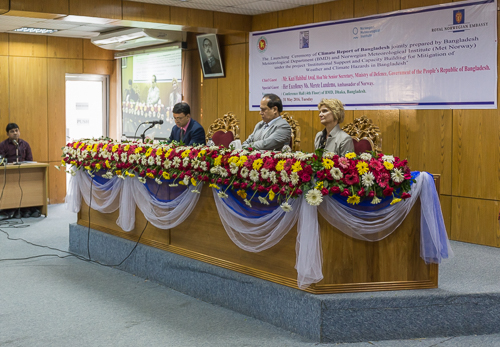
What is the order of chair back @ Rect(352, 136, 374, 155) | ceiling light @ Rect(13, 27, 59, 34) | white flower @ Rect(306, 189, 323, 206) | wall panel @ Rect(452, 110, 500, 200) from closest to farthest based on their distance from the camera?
1. white flower @ Rect(306, 189, 323, 206)
2. chair back @ Rect(352, 136, 374, 155)
3. wall panel @ Rect(452, 110, 500, 200)
4. ceiling light @ Rect(13, 27, 59, 34)

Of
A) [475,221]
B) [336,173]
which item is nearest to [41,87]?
[475,221]

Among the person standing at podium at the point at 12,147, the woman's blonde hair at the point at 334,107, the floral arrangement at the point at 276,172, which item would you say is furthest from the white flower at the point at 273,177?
the person standing at podium at the point at 12,147

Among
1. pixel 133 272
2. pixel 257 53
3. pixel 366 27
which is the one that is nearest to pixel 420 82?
pixel 366 27

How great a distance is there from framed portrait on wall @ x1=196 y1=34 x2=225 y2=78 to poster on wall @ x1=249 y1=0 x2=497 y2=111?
0.70 m

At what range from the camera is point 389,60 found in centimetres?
630

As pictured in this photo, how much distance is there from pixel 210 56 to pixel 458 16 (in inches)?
158

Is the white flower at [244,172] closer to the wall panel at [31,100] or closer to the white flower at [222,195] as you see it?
the white flower at [222,195]

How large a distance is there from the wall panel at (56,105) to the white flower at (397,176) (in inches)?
310

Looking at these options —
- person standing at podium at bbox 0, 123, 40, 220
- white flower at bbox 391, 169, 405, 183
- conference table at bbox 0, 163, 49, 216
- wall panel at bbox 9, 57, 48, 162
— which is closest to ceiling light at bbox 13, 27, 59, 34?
wall panel at bbox 9, 57, 48, 162

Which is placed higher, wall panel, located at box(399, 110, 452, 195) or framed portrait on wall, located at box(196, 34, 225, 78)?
framed portrait on wall, located at box(196, 34, 225, 78)

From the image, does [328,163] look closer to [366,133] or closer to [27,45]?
[366,133]

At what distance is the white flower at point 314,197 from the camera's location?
12.0 feet

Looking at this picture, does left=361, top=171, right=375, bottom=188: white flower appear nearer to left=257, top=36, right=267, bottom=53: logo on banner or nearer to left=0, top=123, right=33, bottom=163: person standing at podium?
left=257, top=36, right=267, bottom=53: logo on banner

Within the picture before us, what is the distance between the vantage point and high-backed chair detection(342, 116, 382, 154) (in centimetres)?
560
